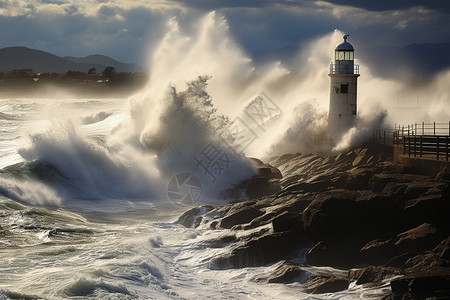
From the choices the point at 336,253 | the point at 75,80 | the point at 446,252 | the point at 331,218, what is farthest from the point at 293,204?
the point at 75,80

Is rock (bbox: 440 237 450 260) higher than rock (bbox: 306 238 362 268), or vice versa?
rock (bbox: 440 237 450 260)

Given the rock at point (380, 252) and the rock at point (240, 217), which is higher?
the rock at point (240, 217)

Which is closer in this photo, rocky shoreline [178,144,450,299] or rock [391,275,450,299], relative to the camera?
rock [391,275,450,299]

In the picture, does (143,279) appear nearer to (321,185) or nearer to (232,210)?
(232,210)

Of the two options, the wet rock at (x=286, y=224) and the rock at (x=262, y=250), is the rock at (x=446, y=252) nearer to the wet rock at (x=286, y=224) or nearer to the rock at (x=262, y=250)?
the rock at (x=262, y=250)

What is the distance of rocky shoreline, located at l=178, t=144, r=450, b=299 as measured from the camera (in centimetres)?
884

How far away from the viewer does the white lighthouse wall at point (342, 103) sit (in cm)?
2145

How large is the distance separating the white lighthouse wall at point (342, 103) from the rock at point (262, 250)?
11399mm

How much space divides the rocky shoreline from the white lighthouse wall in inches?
327

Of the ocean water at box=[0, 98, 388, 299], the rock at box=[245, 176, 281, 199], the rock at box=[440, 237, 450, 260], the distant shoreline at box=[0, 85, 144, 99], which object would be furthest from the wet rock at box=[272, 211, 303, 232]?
the distant shoreline at box=[0, 85, 144, 99]

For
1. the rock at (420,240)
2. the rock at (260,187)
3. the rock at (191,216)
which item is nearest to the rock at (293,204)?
the rock at (191,216)

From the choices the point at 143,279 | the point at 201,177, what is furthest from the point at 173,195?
the point at 143,279

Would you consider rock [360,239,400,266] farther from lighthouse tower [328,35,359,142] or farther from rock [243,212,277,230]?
lighthouse tower [328,35,359,142]

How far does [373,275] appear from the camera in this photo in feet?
29.2
